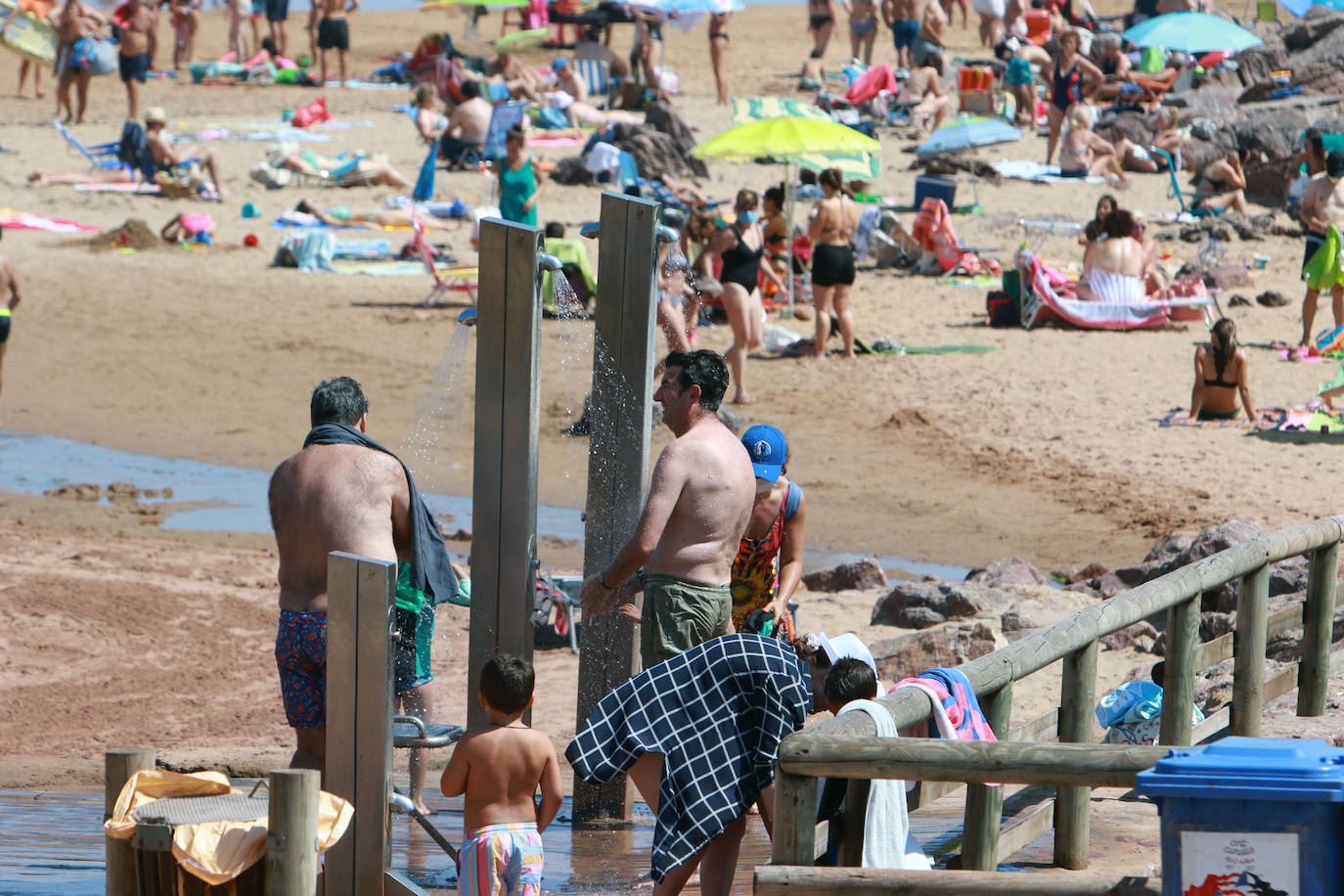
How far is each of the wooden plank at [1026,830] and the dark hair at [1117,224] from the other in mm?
9812

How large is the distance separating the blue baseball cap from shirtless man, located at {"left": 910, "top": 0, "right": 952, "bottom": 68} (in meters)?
21.1

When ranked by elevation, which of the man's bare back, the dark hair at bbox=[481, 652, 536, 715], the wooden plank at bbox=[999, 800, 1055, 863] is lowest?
the wooden plank at bbox=[999, 800, 1055, 863]

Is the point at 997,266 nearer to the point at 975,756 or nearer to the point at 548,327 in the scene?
the point at 548,327

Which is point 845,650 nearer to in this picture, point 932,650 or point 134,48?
point 932,650

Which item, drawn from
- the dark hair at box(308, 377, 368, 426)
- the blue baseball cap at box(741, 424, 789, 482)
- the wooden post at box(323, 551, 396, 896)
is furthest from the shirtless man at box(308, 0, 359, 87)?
the wooden post at box(323, 551, 396, 896)

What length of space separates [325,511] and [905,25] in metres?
23.8

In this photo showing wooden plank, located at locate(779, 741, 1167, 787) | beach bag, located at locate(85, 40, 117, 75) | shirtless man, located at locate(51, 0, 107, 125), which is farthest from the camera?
shirtless man, located at locate(51, 0, 107, 125)

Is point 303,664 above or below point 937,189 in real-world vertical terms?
below

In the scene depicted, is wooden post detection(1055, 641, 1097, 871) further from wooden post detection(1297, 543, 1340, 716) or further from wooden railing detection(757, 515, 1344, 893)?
wooden post detection(1297, 543, 1340, 716)

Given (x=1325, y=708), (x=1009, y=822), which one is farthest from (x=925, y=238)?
(x=1009, y=822)

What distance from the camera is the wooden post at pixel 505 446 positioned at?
200 inches

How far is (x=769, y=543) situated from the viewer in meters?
5.74

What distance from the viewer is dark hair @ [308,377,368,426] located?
482cm

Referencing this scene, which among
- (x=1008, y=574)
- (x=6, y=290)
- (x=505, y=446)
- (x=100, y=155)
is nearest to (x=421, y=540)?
(x=505, y=446)
